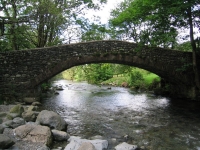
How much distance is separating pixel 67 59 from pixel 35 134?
20.6 ft

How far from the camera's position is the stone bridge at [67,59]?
1001 centimetres

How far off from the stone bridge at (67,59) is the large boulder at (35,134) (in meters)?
5.77

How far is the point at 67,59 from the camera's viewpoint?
10500mm

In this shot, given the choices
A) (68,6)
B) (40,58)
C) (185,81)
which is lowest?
(185,81)

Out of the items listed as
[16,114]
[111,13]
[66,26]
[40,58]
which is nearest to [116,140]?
[16,114]

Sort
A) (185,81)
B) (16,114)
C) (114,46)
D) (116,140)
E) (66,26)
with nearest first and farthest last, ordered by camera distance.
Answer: (116,140)
(16,114)
(114,46)
(185,81)
(66,26)

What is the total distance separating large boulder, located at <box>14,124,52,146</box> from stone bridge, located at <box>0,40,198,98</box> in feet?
18.9

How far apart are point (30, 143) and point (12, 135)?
0.62 meters

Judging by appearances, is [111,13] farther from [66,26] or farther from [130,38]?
[66,26]

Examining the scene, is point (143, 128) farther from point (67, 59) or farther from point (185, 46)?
point (185, 46)

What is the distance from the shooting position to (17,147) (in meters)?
4.06

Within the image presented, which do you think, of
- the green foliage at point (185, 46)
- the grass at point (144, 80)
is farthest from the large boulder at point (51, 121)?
the grass at point (144, 80)

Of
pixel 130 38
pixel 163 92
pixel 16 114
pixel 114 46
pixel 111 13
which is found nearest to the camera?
pixel 16 114

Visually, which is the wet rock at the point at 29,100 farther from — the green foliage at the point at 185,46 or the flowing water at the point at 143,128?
the green foliage at the point at 185,46
